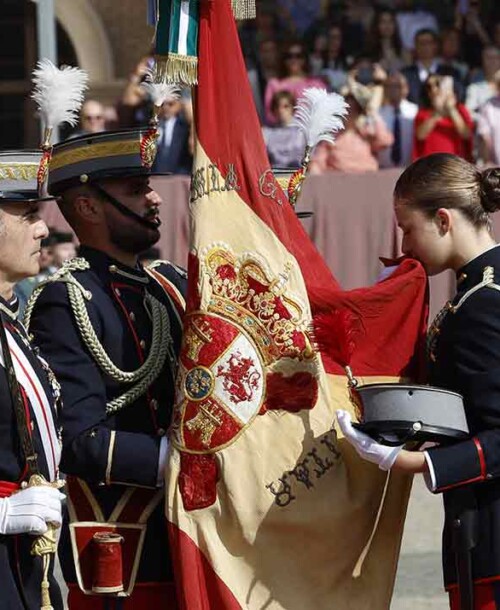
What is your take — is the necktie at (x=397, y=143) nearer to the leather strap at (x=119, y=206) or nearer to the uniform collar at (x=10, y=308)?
the leather strap at (x=119, y=206)

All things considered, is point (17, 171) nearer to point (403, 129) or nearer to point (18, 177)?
point (18, 177)

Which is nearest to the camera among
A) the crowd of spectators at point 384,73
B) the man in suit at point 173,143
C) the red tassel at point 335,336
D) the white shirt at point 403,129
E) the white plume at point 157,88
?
the red tassel at point 335,336

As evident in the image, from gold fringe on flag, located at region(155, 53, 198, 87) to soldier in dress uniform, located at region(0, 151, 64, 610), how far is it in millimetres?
450

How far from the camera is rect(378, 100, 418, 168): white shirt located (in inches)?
492

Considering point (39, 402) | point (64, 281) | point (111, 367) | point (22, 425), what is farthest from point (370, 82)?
point (22, 425)

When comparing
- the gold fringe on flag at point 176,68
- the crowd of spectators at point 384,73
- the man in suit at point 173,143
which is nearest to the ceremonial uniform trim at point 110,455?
the gold fringe on flag at point 176,68

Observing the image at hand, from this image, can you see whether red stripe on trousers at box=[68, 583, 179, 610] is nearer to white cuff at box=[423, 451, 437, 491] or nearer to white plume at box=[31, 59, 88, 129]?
white cuff at box=[423, 451, 437, 491]

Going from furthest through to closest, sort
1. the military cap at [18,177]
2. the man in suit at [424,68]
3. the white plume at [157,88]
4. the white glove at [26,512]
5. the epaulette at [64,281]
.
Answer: the man in suit at [424,68], the epaulette at [64,281], the white plume at [157,88], the military cap at [18,177], the white glove at [26,512]

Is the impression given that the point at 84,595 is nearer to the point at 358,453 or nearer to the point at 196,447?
the point at 196,447

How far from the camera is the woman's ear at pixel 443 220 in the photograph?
14.7 feet

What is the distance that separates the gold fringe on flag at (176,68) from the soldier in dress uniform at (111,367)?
271 millimetres

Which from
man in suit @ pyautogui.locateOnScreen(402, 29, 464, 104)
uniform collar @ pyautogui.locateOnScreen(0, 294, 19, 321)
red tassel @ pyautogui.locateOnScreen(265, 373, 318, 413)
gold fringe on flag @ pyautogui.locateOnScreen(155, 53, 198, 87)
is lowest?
red tassel @ pyautogui.locateOnScreen(265, 373, 318, 413)

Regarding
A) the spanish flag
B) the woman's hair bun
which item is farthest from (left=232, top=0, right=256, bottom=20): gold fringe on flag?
the woman's hair bun

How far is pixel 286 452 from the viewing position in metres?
4.57
